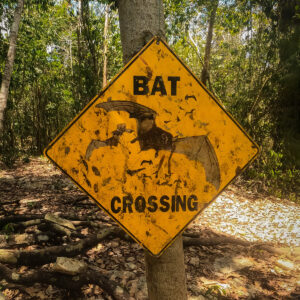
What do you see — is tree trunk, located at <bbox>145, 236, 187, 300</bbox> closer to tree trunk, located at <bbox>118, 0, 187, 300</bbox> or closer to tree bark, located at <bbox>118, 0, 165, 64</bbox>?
tree trunk, located at <bbox>118, 0, 187, 300</bbox>

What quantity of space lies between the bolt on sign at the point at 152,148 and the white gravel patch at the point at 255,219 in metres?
3.11

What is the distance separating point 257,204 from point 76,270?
186 inches

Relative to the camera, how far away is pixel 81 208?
475cm

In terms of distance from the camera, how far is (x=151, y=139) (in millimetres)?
1312

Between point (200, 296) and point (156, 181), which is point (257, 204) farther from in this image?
point (156, 181)

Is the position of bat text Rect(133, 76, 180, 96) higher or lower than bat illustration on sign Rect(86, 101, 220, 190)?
higher

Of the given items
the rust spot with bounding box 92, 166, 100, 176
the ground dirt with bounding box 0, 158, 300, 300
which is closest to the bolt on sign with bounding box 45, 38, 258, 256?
the rust spot with bounding box 92, 166, 100, 176

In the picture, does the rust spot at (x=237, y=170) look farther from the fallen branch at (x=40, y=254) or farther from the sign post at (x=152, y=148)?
the fallen branch at (x=40, y=254)

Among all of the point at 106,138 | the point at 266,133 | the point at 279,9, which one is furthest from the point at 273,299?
the point at 279,9

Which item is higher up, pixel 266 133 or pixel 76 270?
pixel 266 133

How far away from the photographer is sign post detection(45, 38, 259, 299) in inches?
51.5

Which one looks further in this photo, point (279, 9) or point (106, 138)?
point (279, 9)

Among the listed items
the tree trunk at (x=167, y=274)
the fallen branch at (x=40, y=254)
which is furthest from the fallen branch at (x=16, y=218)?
the tree trunk at (x=167, y=274)

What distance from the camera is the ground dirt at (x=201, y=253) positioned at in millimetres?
2635
